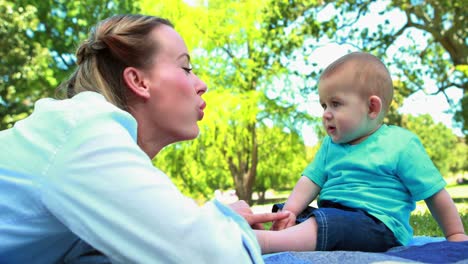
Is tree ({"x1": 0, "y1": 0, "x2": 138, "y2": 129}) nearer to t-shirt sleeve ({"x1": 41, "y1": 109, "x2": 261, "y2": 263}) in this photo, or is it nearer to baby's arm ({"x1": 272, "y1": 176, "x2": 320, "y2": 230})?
baby's arm ({"x1": 272, "y1": 176, "x2": 320, "y2": 230})

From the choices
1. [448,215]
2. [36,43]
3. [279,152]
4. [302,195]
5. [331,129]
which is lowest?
[279,152]

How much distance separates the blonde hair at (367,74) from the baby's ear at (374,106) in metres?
0.03

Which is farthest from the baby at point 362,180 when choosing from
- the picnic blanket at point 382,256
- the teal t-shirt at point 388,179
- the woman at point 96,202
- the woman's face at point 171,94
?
the woman at point 96,202

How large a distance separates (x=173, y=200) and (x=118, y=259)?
21 cm

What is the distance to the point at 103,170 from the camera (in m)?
1.10

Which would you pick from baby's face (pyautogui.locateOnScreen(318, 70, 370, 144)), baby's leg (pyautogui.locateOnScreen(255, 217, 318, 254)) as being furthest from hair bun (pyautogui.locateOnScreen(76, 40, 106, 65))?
baby's face (pyautogui.locateOnScreen(318, 70, 370, 144))

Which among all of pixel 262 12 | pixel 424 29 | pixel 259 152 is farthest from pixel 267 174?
pixel 424 29

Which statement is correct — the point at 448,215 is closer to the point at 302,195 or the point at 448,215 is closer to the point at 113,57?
the point at 302,195

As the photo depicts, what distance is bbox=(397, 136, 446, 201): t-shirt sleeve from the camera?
253 cm

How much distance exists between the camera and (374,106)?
2.73m

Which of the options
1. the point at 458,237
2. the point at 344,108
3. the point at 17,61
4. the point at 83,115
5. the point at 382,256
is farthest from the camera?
the point at 17,61

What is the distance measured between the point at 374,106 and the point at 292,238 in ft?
3.23

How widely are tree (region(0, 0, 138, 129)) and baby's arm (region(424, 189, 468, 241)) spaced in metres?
14.8

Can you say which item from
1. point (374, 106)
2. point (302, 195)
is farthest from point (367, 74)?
point (302, 195)
